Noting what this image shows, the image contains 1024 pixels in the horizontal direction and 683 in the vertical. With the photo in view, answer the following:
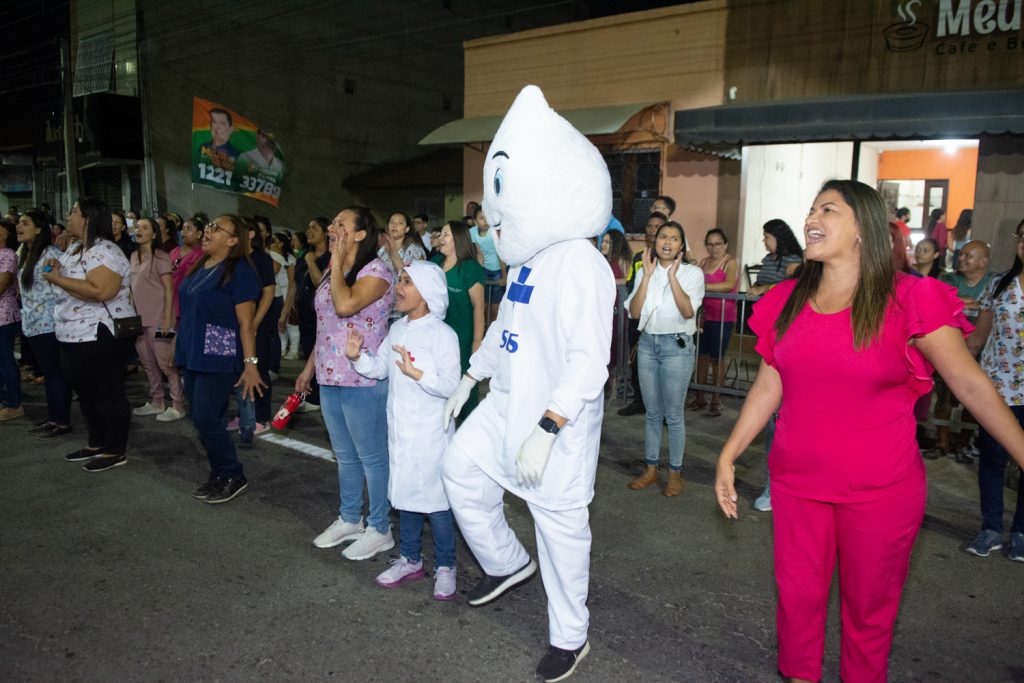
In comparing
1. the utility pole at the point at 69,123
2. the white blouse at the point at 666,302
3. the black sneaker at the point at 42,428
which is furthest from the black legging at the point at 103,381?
the utility pole at the point at 69,123

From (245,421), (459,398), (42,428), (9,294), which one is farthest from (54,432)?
(459,398)

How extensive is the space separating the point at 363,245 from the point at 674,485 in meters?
2.70

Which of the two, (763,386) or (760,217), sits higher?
(760,217)

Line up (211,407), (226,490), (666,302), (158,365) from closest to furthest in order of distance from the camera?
(211,407) < (226,490) < (666,302) < (158,365)

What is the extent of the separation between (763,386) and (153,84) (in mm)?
19482

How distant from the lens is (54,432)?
22.1ft

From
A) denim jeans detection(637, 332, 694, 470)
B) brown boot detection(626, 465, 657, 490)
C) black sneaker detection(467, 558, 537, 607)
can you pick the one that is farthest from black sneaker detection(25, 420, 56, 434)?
denim jeans detection(637, 332, 694, 470)

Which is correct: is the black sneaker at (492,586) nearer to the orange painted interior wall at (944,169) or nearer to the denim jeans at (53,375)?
the denim jeans at (53,375)

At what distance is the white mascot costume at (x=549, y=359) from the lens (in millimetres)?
2969

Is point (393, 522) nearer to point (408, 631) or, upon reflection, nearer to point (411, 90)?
point (408, 631)

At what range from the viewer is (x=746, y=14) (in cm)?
1163

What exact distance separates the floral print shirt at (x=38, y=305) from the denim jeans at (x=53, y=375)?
0.08 meters

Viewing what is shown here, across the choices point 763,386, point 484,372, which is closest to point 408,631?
point 484,372

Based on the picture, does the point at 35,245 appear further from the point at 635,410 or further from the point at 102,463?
the point at 635,410
